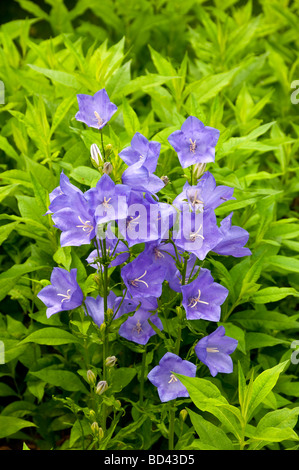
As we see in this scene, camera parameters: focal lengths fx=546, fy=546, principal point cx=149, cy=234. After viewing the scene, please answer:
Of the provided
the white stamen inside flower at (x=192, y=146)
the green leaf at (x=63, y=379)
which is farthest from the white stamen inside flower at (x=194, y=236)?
the green leaf at (x=63, y=379)

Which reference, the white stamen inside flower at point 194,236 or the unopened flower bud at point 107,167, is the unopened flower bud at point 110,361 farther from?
the unopened flower bud at point 107,167

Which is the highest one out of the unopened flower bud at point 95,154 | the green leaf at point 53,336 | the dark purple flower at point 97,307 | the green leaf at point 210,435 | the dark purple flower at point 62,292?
the unopened flower bud at point 95,154

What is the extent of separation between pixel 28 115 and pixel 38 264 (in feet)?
2.17

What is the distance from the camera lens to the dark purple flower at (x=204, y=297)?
1.75 metres

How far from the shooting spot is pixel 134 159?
69.2 inches

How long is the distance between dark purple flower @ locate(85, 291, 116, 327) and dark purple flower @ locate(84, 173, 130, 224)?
1.36 feet

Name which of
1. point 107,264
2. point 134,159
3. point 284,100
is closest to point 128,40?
point 284,100

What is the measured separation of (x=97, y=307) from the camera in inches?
74.7

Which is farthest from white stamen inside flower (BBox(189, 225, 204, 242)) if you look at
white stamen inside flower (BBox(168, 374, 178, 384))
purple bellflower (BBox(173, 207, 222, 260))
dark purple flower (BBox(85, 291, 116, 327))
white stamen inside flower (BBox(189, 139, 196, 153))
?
white stamen inside flower (BBox(168, 374, 178, 384))

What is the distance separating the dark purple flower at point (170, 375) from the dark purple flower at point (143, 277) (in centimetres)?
22

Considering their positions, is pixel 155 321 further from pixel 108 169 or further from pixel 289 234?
pixel 289 234

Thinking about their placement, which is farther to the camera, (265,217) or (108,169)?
(265,217)

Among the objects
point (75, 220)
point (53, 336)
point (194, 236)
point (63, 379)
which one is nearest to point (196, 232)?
point (194, 236)

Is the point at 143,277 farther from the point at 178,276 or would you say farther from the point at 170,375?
the point at 170,375
